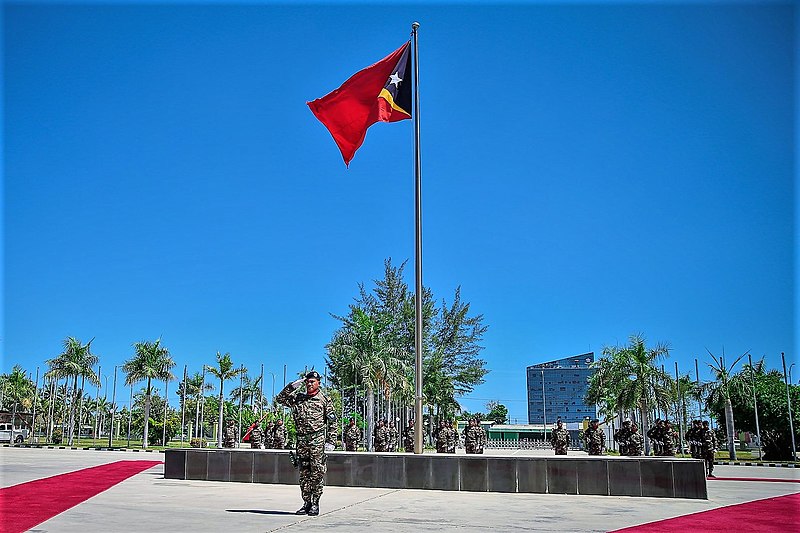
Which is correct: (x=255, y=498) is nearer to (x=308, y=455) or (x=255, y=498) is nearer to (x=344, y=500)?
(x=344, y=500)

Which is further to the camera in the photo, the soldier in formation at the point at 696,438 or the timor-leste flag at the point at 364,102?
the soldier in formation at the point at 696,438

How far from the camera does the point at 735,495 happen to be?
42.8 ft

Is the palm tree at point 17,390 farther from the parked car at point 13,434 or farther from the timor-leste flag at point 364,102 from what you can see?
the timor-leste flag at point 364,102

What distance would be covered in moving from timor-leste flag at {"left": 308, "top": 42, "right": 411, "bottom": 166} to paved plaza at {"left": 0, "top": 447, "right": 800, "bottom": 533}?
6828 mm

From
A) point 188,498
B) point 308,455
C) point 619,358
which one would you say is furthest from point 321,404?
point 619,358

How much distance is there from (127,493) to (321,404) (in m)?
4.11

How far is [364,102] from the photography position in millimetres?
15172

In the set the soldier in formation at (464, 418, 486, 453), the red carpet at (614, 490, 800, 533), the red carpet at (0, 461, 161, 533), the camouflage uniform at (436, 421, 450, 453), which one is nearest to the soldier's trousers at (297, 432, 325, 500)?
the red carpet at (0, 461, 161, 533)

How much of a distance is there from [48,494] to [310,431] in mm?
4951

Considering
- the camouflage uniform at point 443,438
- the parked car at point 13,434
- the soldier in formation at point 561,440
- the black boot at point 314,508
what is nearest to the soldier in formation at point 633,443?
the soldier in formation at point 561,440

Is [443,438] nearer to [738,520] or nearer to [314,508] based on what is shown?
[314,508]

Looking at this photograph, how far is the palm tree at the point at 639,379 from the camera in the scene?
125ft

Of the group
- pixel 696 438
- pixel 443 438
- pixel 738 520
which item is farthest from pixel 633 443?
pixel 738 520

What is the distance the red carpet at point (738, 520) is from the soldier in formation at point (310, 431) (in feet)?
12.6
